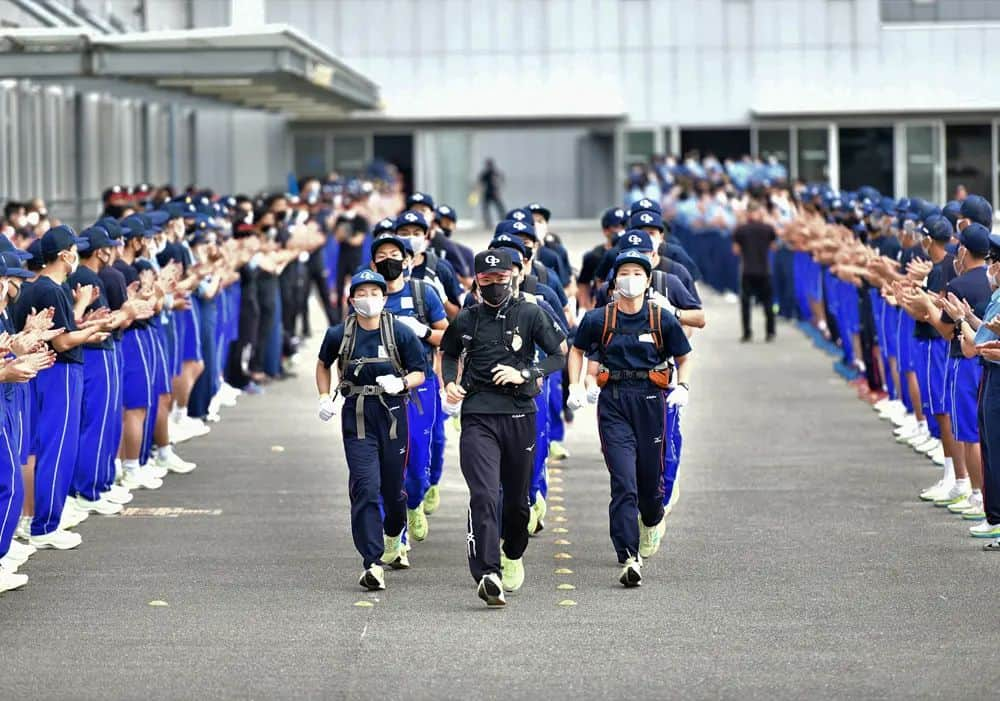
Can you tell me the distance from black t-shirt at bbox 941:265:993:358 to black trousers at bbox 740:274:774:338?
14.4m

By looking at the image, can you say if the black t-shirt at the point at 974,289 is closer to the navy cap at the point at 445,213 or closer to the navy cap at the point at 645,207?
the navy cap at the point at 645,207

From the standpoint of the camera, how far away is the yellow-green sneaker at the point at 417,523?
13016 mm

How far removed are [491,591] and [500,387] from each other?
3.78 ft

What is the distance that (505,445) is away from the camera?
11.1m

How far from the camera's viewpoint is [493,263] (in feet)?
36.4

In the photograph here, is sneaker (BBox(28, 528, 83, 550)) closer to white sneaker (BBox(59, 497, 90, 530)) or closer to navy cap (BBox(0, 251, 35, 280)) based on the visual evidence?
white sneaker (BBox(59, 497, 90, 530))

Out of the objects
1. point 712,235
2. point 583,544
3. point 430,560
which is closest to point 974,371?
point 583,544

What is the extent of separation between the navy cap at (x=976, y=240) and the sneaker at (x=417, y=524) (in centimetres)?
401

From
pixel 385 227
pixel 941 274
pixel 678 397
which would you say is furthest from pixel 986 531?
pixel 385 227

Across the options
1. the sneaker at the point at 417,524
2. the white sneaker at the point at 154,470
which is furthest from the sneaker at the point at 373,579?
the white sneaker at the point at 154,470

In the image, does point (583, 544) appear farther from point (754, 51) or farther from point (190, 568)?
point (754, 51)

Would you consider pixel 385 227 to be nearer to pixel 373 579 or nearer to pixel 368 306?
pixel 368 306

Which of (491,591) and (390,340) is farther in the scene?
(390,340)

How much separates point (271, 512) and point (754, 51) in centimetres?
4302
